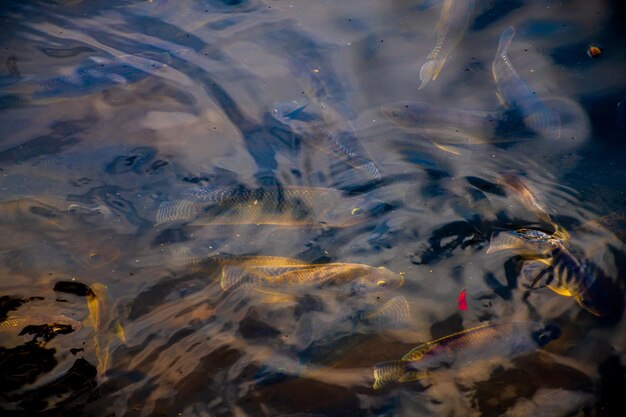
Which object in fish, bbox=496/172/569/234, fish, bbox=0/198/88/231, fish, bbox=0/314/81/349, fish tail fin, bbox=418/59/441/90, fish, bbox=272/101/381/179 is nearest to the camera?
fish, bbox=0/314/81/349

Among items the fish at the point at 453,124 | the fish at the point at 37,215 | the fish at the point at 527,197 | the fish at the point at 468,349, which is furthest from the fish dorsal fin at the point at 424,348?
the fish at the point at 37,215

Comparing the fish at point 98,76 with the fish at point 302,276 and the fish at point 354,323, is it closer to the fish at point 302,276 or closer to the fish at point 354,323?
the fish at point 302,276

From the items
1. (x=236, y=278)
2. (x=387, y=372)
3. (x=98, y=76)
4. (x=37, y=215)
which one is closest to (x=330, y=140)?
(x=236, y=278)

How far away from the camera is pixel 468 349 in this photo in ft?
7.27

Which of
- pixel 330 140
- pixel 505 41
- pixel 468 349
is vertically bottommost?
pixel 468 349

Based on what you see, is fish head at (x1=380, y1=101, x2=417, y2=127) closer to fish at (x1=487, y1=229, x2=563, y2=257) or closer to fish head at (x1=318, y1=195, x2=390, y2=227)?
fish head at (x1=318, y1=195, x2=390, y2=227)

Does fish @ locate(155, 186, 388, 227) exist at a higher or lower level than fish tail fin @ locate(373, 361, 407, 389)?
higher

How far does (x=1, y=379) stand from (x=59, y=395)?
1.03 feet

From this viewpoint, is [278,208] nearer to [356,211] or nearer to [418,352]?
[356,211]

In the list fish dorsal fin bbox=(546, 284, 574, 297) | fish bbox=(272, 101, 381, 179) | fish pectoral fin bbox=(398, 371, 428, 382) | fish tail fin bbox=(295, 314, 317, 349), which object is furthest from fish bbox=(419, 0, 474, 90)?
fish pectoral fin bbox=(398, 371, 428, 382)

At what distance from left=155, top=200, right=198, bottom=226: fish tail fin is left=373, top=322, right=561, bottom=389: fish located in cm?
145

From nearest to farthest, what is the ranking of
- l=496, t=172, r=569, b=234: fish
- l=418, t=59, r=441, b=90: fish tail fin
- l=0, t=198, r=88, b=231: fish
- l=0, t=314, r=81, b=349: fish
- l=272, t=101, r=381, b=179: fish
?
l=0, t=314, r=81, b=349: fish
l=0, t=198, r=88, b=231: fish
l=496, t=172, r=569, b=234: fish
l=272, t=101, r=381, b=179: fish
l=418, t=59, r=441, b=90: fish tail fin

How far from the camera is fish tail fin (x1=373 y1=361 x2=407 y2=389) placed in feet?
7.15

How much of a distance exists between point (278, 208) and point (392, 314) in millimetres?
949
